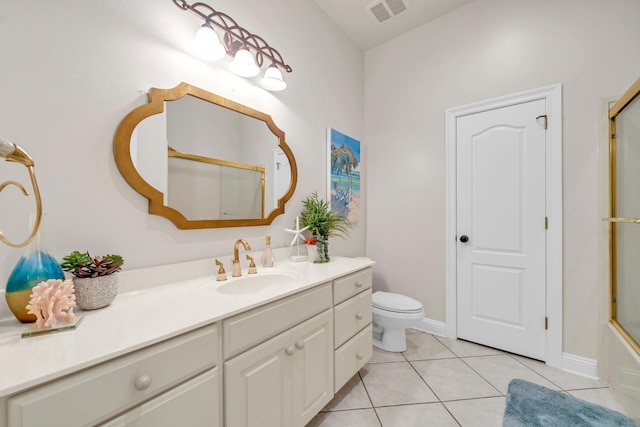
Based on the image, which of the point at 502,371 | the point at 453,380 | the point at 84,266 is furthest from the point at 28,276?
the point at 502,371

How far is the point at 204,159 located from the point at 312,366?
1.24 meters

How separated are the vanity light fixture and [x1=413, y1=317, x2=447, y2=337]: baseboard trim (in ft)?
7.81

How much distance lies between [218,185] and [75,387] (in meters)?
1.10

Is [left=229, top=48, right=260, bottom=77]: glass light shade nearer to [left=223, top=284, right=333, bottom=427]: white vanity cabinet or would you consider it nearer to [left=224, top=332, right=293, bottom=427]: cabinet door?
[left=223, top=284, right=333, bottom=427]: white vanity cabinet

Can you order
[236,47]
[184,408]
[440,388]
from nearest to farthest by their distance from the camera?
1. [184,408]
2. [236,47]
3. [440,388]

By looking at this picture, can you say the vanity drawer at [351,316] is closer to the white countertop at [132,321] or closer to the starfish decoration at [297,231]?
the white countertop at [132,321]

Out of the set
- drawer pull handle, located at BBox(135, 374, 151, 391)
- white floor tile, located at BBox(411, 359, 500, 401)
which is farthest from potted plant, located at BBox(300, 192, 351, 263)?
drawer pull handle, located at BBox(135, 374, 151, 391)

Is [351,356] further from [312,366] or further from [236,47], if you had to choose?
[236,47]

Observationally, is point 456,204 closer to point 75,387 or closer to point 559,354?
point 559,354

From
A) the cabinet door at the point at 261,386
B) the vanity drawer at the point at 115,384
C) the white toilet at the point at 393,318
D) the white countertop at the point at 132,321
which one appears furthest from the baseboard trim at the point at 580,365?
the vanity drawer at the point at 115,384

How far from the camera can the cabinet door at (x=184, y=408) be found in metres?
→ 0.72

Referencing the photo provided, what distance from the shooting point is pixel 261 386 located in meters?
1.05

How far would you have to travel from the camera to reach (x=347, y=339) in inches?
62.8

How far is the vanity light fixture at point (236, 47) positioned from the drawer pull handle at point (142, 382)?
57.3 inches
